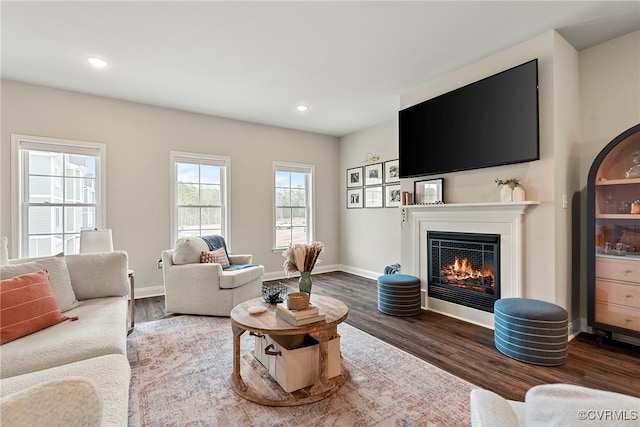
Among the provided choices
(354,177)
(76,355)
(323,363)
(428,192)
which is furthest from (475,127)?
(76,355)

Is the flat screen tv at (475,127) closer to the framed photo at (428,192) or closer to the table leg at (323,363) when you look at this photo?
the framed photo at (428,192)

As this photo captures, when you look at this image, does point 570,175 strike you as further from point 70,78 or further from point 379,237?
point 70,78

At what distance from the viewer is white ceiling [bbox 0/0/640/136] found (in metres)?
2.36

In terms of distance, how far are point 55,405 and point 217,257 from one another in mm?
3281

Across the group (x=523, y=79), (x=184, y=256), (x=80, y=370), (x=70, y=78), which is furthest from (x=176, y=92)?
(x=523, y=79)

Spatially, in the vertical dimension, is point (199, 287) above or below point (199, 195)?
below

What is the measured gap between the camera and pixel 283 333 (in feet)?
6.05

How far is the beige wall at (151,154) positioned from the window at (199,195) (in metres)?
0.12

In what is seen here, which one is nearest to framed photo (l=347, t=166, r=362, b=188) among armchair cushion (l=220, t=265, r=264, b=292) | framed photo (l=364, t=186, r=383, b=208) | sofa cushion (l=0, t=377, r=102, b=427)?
framed photo (l=364, t=186, r=383, b=208)

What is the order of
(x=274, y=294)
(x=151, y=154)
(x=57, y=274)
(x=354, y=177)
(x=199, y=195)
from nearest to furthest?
(x=57, y=274) < (x=274, y=294) < (x=151, y=154) < (x=199, y=195) < (x=354, y=177)

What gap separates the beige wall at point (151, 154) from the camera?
145 inches

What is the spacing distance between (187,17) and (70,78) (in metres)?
2.09

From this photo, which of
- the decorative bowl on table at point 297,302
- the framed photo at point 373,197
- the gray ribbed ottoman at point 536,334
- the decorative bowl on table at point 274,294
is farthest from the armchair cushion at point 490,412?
the framed photo at point 373,197
